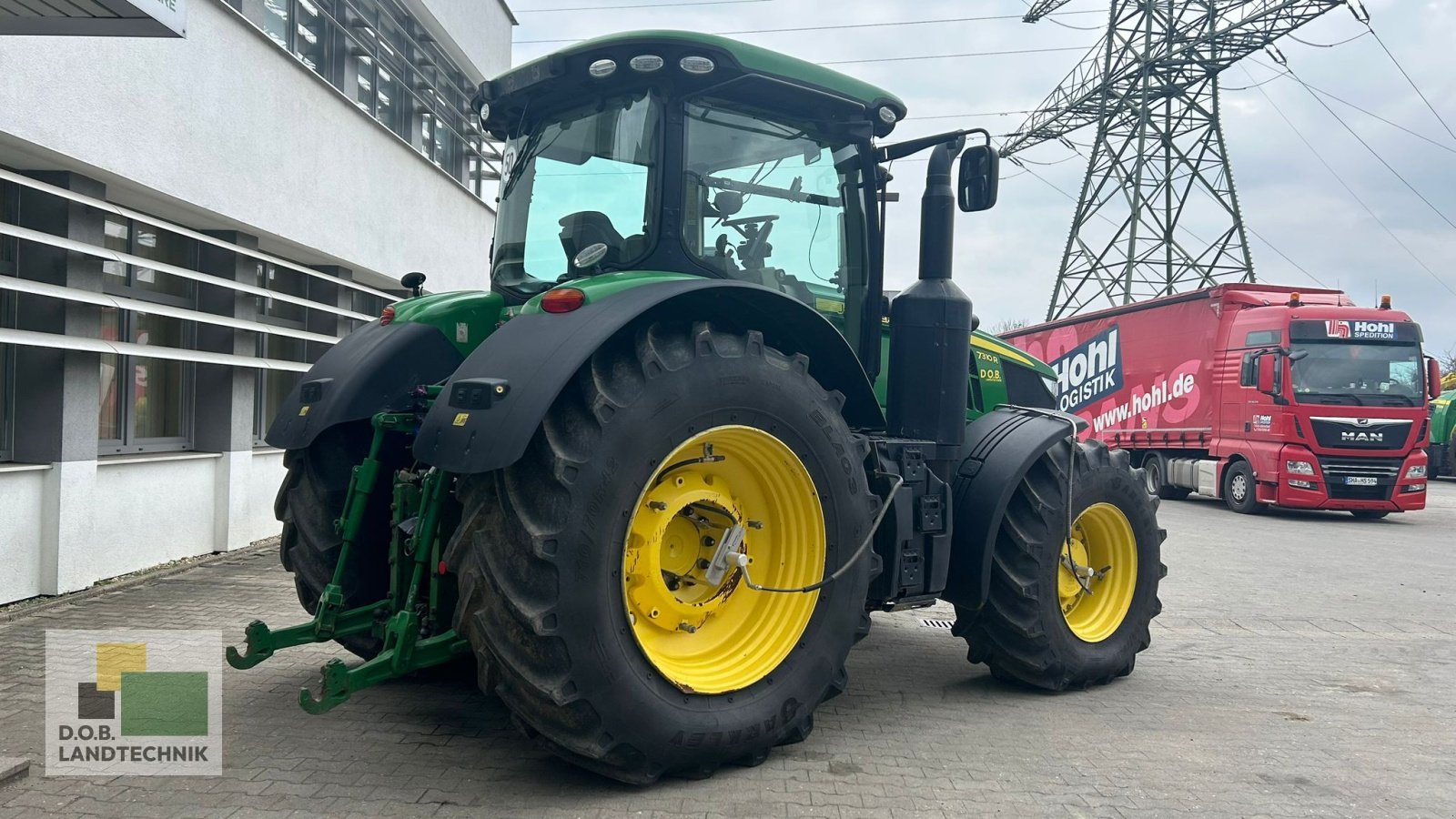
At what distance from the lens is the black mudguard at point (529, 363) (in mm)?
3363

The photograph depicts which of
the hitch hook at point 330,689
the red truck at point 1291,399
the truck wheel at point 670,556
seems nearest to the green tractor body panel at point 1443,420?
the red truck at point 1291,399

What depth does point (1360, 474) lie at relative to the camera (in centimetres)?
1504

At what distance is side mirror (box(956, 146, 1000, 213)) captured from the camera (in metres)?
4.75

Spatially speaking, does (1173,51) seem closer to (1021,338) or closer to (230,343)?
(1021,338)

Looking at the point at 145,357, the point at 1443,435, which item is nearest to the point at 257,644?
the point at 145,357

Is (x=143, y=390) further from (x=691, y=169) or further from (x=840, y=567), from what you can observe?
(x=840, y=567)

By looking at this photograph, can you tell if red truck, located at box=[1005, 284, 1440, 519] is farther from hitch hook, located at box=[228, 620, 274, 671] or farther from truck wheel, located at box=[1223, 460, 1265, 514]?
hitch hook, located at box=[228, 620, 274, 671]

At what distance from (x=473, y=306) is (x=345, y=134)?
687 cm

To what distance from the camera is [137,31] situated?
4.58 m

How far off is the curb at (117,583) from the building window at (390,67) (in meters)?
3.88

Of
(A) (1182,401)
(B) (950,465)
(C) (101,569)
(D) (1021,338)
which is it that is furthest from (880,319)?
(D) (1021,338)

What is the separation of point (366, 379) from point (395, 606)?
1067 mm

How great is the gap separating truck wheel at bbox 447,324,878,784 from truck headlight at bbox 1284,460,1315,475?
13.1 m

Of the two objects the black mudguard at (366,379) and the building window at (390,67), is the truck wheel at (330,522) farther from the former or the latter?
the building window at (390,67)
